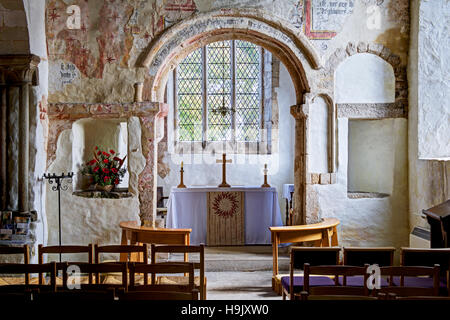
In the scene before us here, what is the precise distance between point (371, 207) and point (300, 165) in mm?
1272

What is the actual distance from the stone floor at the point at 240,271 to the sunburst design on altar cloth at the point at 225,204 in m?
0.59

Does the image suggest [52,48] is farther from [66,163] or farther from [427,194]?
[427,194]

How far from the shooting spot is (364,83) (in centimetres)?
734

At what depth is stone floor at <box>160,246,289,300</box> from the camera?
6.05 m

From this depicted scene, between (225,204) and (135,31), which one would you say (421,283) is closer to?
(225,204)

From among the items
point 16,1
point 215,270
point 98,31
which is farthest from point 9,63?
point 215,270

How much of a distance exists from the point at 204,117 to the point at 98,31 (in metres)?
4.18

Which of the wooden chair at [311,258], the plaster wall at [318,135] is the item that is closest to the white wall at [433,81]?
the plaster wall at [318,135]

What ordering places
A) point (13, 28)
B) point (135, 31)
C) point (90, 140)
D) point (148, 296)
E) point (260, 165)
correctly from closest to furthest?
point (148, 296), point (13, 28), point (135, 31), point (90, 140), point (260, 165)

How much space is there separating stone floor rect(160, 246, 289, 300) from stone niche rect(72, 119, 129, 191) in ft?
6.31

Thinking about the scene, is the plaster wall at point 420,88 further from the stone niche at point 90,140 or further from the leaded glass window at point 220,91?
the stone niche at point 90,140

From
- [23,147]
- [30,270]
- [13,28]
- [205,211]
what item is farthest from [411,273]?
[13,28]

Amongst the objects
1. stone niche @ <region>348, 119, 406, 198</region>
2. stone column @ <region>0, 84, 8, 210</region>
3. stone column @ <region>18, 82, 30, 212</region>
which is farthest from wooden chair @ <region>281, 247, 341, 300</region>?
stone column @ <region>0, 84, 8, 210</region>

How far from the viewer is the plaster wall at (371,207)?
7340 mm
